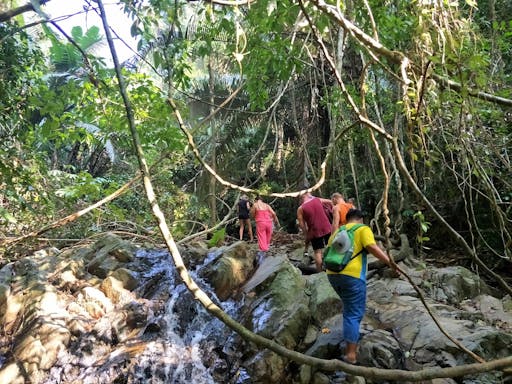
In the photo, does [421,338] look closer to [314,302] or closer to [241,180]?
[314,302]

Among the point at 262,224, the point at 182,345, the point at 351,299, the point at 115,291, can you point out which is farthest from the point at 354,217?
→ the point at 115,291

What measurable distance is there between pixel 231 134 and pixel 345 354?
10584 mm

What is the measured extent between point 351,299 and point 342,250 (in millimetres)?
569

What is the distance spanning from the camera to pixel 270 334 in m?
5.53

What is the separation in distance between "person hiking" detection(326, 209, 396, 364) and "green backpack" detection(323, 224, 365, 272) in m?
0.04

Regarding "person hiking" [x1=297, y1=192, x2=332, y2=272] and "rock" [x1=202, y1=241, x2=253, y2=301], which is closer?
"person hiking" [x1=297, y1=192, x2=332, y2=272]

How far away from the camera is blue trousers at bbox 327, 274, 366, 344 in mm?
4332

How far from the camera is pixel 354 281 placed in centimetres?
431

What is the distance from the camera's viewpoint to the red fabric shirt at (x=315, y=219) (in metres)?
6.91

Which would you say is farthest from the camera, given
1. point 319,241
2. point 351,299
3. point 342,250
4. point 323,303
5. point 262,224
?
point 262,224

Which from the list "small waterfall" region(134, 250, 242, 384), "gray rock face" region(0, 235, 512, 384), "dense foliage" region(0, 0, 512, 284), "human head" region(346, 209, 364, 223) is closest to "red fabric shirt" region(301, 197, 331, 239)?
"gray rock face" region(0, 235, 512, 384)

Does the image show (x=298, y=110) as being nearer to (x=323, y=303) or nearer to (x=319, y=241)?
(x=319, y=241)

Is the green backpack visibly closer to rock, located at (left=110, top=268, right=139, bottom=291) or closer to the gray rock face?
the gray rock face

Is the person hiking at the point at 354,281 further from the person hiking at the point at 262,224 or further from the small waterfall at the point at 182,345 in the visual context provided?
the person hiking at the point at 262,224
